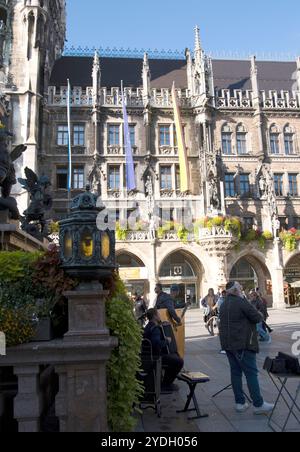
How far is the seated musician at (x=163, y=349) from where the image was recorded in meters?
5.45

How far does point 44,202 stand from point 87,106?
23629mm

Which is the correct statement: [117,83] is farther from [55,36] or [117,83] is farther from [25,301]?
[25,301]

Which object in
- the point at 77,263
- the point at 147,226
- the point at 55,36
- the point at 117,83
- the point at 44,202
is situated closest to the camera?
the point at 77,263

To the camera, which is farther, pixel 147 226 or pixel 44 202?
pixel 147 226

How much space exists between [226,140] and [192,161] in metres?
3.68

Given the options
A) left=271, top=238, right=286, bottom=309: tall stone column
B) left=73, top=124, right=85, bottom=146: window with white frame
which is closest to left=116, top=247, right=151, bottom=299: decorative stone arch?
left=271, top=238, right=286, bottom=309: tall stone column

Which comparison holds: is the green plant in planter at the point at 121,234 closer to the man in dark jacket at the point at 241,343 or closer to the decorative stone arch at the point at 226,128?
the decorative stone arch at the point at 226,128

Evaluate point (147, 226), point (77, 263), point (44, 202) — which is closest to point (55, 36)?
point (147, 226)

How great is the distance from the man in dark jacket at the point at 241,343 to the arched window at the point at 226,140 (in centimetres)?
2828

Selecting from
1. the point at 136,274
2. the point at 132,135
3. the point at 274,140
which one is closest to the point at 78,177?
the point at 132,135

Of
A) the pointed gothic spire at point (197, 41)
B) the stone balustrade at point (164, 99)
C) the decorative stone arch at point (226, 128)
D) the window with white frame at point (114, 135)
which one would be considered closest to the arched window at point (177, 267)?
the window with white frame at point (114, 135)
